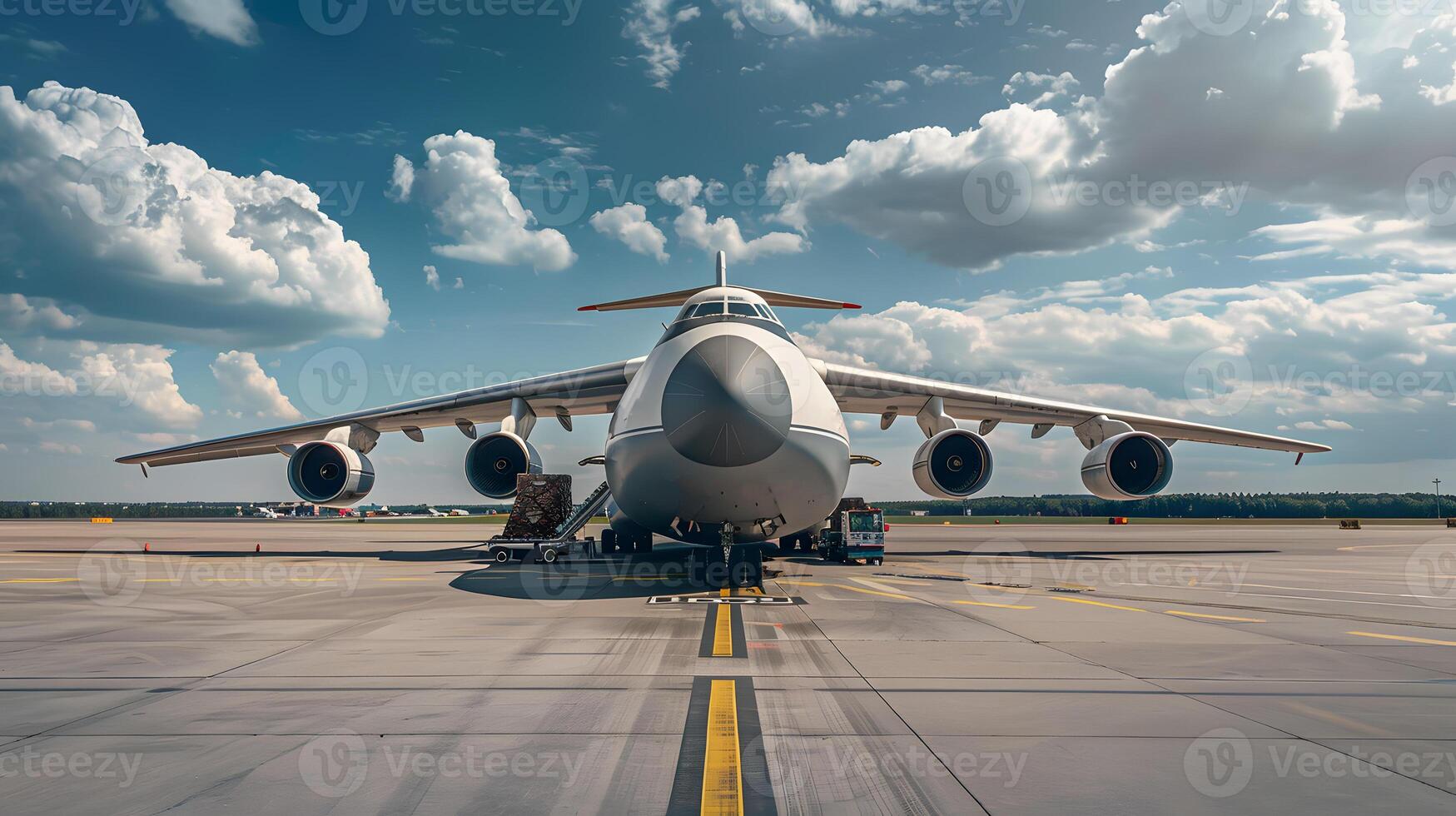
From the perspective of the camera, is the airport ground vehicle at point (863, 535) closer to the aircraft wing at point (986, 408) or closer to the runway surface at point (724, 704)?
the aircraft wing at point (986, 408)

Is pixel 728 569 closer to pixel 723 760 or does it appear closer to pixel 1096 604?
Answer: pixel 1096 604

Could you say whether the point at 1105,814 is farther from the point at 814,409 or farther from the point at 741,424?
the point at 814,409

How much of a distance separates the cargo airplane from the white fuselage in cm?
3

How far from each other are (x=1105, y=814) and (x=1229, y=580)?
1454 cm

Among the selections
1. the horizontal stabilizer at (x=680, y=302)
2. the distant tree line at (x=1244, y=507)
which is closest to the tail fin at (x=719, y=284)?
the horizontal stabilizer at (x=680, y=302)

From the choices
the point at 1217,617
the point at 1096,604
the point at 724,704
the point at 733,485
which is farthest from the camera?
the point at 1096,604

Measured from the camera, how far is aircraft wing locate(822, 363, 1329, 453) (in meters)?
18.3

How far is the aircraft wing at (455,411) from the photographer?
18.8m

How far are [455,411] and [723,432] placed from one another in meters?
12.3

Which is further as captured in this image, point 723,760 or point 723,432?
point 723,432

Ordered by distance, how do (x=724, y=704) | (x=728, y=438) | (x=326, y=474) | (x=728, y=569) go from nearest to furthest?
(x=724, y=704) < (x=728, y=438) < (x=728, y=569) < (x=326, y=474)

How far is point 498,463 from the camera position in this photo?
19.0 metres

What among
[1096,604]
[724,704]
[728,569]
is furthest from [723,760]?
[728,569]

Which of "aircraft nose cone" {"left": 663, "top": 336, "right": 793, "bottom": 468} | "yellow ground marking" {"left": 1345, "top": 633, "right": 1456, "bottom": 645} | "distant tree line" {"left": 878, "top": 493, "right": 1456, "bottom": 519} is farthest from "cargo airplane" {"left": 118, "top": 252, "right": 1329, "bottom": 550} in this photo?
"distant tree line" {"left": 878, "top": 493, "right": 1456, "bottom": 519}
